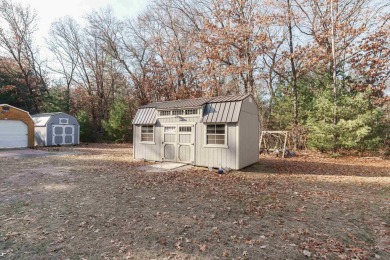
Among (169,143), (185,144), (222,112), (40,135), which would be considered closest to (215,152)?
(185,144)

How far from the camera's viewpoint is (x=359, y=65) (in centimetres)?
1612

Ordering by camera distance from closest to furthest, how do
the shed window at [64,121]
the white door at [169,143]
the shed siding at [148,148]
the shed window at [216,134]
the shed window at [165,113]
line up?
the shed window at [216,134], the white door at [169,143], the shed window at [165,113], the shed siding at [148,148], the shed window at [64,121]

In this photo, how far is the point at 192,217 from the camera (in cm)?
445

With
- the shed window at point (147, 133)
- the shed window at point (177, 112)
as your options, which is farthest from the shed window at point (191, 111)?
the shed window at point (147, 133)

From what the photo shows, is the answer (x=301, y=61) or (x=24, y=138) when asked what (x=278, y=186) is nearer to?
(x=301, y=61)

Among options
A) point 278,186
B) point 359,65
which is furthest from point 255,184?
point 359,65

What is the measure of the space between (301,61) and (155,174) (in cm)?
1462

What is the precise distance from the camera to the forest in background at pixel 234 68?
14492 millimetres

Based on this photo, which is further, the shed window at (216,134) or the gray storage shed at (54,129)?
the gray storage shed at (54,129)

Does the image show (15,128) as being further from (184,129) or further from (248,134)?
(248,134)

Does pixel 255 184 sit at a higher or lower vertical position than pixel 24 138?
lower

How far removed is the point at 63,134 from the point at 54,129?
0.97 m

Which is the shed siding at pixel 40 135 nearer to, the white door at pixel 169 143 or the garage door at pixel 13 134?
the garage door at pixel 13 134

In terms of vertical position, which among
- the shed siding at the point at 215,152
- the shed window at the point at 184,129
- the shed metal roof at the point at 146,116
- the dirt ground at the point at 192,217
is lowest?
the dirt ground at the point at 192,217
